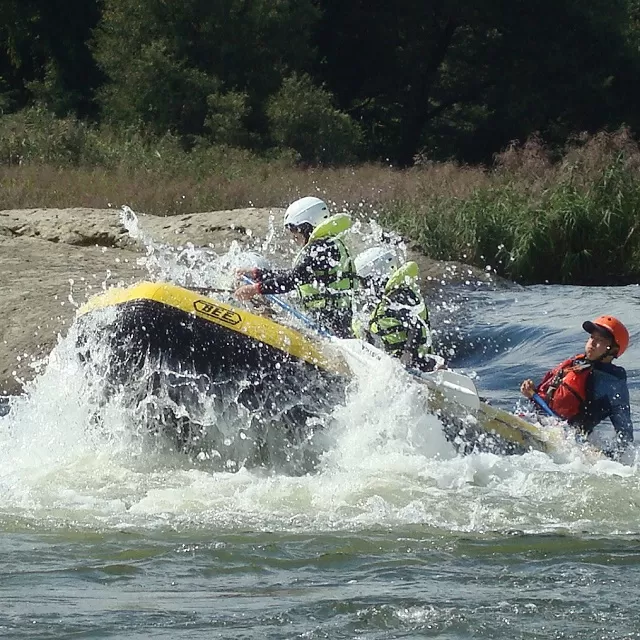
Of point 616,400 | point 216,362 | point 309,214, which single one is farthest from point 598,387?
point 216,362

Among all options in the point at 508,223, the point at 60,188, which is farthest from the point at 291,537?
the point at 60,188

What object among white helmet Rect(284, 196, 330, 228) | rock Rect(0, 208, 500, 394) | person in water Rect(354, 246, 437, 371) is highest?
white helmet Rect(284, 196, 330, 228)

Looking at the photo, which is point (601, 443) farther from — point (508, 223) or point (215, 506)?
point (508, 223)

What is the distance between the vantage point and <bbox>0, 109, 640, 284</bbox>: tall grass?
602 inches

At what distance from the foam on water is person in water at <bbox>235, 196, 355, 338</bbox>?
0.81 m

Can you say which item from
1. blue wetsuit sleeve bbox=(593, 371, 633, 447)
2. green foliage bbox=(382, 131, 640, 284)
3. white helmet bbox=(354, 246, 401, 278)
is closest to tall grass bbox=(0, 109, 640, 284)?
green foliage bbox=(382, 131, 640, 284)

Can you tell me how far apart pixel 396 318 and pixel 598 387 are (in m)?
1.26

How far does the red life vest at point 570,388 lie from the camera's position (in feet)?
26.3

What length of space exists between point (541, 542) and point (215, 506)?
161 centimetres

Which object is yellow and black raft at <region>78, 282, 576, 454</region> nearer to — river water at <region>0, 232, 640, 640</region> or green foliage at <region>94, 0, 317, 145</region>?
river water at <region>0, 232, 640, 640</region>

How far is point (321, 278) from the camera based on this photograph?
27.2 ft

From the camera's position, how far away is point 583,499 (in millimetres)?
7062

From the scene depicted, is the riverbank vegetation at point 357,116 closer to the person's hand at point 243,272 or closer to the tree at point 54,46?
the tree at point 54,46

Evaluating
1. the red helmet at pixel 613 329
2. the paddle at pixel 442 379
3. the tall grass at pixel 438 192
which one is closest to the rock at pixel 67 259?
the tall grass at pixel 438 192
